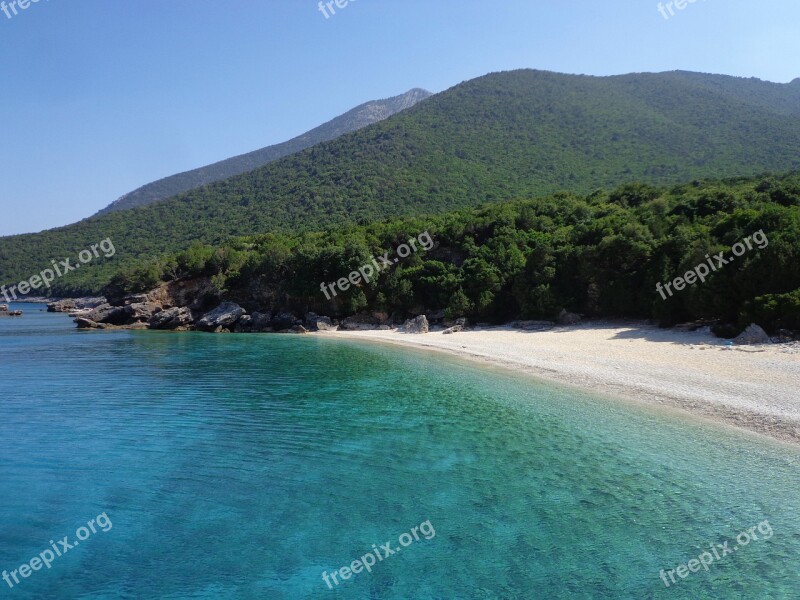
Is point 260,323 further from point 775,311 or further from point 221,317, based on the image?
point 775,311

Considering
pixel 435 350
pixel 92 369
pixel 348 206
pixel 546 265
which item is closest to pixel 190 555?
pixel 92 369

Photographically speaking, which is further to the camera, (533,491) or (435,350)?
(435,350)

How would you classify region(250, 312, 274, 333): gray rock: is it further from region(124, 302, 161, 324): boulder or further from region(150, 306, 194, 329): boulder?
region(124, 302, 161, 324): boulder

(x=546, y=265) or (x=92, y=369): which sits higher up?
(x=546, y=265)

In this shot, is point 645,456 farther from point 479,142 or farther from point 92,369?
point 479,142

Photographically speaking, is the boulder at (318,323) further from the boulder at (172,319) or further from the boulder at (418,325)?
the boulder at (172,319)

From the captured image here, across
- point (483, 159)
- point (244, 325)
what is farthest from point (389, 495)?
point (483, 159)
